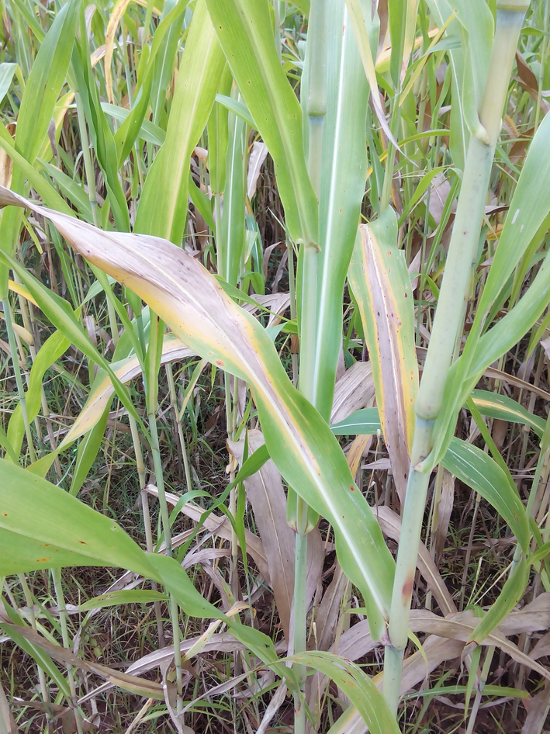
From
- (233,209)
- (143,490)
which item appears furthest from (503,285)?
(143,490)

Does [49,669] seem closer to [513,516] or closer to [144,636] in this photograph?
[144,636]

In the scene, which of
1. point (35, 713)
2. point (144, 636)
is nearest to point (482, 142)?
point (144, 636)

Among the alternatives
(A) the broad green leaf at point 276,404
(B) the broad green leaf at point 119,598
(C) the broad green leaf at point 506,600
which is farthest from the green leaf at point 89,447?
(C) the broad green leaf at point 506,600

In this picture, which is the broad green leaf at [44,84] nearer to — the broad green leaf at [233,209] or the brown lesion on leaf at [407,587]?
the broad green leaf at [233,209]

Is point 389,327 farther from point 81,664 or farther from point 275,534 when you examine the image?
point 81,664

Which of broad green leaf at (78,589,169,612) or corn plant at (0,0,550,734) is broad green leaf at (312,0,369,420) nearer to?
corn plant at (0,0,550,734)
